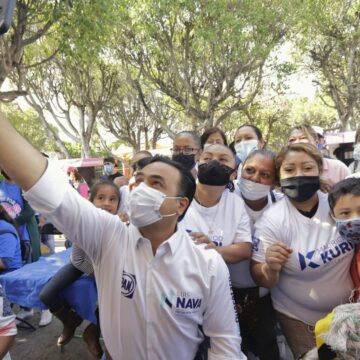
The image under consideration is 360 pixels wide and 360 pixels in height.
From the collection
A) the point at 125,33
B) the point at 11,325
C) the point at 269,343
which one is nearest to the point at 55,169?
the point at 11,325

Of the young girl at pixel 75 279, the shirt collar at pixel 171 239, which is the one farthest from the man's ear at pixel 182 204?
the young girl at pixel 75 279

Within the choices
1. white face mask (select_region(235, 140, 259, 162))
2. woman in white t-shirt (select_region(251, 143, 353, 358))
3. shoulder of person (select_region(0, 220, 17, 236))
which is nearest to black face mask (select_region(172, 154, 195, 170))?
white face mask (select_region(235, 140, 259, 162))

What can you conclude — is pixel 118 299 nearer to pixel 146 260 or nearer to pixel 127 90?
pixel 146 260

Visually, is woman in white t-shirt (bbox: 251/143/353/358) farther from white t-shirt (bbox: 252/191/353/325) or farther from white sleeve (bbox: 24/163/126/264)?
white sleeve (bbox: 24/163/126/264)

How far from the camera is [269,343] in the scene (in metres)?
2.30

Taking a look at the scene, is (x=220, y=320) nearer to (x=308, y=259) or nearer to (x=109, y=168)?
(x=308, y=259)

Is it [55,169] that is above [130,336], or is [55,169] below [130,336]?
above

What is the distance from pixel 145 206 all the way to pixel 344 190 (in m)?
1.01

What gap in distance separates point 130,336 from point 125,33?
1242 cm

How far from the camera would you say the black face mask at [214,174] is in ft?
Answer: 7.51

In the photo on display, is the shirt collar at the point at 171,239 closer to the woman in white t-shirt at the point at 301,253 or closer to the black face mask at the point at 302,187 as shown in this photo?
the woman in white t-shirt at the point at 301,253

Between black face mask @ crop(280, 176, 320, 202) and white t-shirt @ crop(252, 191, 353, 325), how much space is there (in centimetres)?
8

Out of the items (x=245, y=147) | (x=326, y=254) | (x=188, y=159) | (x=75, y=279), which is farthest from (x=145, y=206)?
(x=245, y=147)

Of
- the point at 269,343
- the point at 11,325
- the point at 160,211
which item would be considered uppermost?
the point at 160,211
